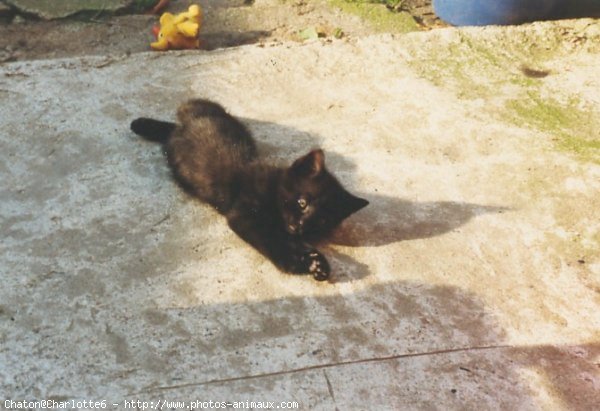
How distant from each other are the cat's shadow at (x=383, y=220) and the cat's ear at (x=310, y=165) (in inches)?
13.0

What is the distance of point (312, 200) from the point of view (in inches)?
119

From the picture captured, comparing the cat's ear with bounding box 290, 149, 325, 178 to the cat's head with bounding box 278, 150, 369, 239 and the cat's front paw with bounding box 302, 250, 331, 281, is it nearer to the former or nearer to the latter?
the cat's head with bounding box 278, 150, 369, 239

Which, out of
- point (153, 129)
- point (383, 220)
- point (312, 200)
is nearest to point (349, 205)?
point (312, 200)

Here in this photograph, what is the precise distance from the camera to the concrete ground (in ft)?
8.22

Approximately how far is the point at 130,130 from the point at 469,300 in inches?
78.8

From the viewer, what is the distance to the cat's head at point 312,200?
9.93ft

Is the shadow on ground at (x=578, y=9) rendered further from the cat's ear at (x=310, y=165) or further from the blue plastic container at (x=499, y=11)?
the cat's ear at (x=310, y=165)

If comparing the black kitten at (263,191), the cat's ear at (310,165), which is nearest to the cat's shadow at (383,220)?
the black kitten at (263,191)

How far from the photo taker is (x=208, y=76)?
14.0 ft

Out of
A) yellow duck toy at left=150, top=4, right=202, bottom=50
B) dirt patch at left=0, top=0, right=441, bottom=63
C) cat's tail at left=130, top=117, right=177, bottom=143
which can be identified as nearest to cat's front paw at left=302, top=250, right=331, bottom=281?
cat's tail at left=130, top=117, right=177, bottom=143

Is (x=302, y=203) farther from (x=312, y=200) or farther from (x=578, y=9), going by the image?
(x=578, y=9)

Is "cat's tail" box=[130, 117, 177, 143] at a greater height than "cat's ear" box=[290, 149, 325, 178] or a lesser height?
lesser

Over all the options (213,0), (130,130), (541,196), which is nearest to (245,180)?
(130,130)

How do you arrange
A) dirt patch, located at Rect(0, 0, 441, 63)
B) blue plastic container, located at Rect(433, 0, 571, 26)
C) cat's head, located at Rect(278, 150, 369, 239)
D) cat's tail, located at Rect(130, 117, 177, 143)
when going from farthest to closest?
1. blue plastic container, located at Rect(433, 0, 571, 26)
2. dirt patch, located at Rect(0, 0, 441, 63)
3. cat's tail, located at Rect(130, 117, 177, 143)
4. cat's head, located at Rect(278, 150, 369, 239)
